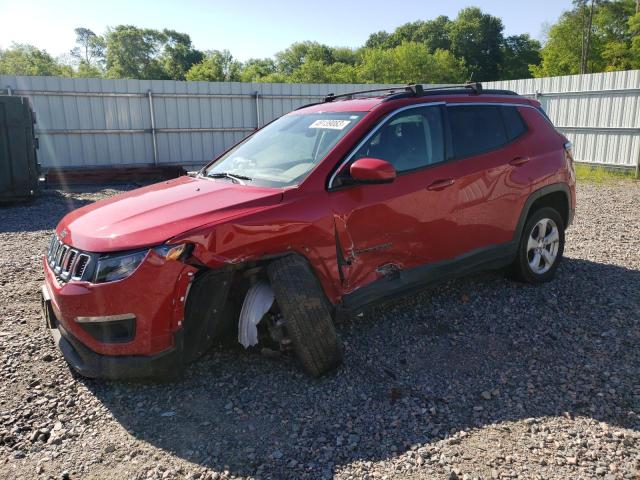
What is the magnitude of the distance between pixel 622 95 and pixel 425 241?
12.4 meters

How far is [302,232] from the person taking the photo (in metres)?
3.34

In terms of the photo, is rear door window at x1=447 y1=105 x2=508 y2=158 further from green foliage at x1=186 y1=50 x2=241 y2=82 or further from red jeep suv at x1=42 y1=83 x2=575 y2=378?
green foliage at x1=186 y1=50 x2=241 y2=82

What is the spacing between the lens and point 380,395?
3225 mm

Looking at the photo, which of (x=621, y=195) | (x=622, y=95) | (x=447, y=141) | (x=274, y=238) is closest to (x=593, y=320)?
(x=447, y=141)

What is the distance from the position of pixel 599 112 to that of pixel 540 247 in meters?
11.1

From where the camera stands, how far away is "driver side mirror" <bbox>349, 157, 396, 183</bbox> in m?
3.40

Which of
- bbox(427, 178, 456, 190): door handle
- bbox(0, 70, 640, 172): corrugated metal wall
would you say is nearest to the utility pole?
bbox(0, 70, 640, 172): corrugated metal wall

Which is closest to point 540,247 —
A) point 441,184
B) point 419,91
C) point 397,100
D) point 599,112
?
point 441,184

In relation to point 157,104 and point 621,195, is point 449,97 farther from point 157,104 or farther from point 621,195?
point 157,104

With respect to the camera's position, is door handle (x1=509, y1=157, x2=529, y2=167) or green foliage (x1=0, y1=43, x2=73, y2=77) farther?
green foliage (x1=0, y1=43, x2=73, y2=77)

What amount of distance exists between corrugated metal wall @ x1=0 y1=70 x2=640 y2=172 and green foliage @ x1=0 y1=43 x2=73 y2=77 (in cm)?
6319

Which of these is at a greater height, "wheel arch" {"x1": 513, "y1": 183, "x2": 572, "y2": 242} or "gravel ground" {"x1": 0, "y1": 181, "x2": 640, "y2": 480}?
"wheel arch" {"x1": 513, "y1": 183, "x2": 572, "y2": 242}

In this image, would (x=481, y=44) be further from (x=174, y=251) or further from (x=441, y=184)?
(x=174, y=251)

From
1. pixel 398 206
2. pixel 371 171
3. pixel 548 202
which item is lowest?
pixel 548 202
